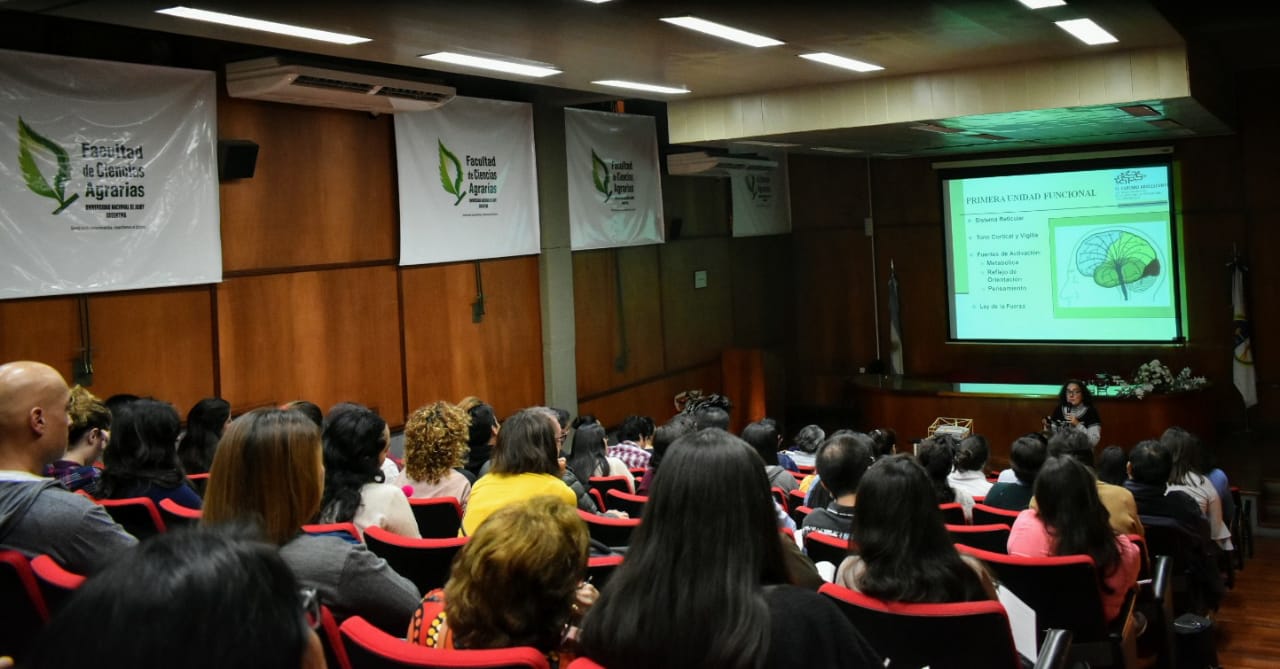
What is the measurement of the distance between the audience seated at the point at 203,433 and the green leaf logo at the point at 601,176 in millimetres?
5490

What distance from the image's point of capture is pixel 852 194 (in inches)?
516

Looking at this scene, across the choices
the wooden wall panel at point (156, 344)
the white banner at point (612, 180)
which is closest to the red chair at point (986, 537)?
the wooden wall panel at point (156, 344)

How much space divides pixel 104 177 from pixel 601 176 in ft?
15.8

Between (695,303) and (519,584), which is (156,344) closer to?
(519,584)

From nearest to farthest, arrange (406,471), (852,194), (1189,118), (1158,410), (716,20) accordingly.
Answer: (406,471) < (716,20) < (1189,118) < (1158,410) < (852,194)

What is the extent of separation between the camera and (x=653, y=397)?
11141mm

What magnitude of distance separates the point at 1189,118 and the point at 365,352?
663 centimetres

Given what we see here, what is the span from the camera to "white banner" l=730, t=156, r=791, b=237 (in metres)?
12.5

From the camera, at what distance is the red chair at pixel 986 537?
12.8 ft

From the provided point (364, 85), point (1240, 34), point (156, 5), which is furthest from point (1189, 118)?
point (156, 5)

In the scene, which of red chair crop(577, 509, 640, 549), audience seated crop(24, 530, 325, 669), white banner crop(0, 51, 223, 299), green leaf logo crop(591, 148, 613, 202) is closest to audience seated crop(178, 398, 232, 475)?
white banner crop(0, 51, 223, 299)

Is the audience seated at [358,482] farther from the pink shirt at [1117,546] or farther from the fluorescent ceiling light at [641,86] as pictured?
the fluorescent ceiling light at [641,86]

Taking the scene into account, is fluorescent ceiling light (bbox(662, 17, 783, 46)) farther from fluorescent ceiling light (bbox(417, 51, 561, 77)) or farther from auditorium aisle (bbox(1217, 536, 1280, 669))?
auditorium aisle (bbox(1217, 536, 1280, 669))

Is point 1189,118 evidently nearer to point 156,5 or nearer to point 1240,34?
point 1240,34
